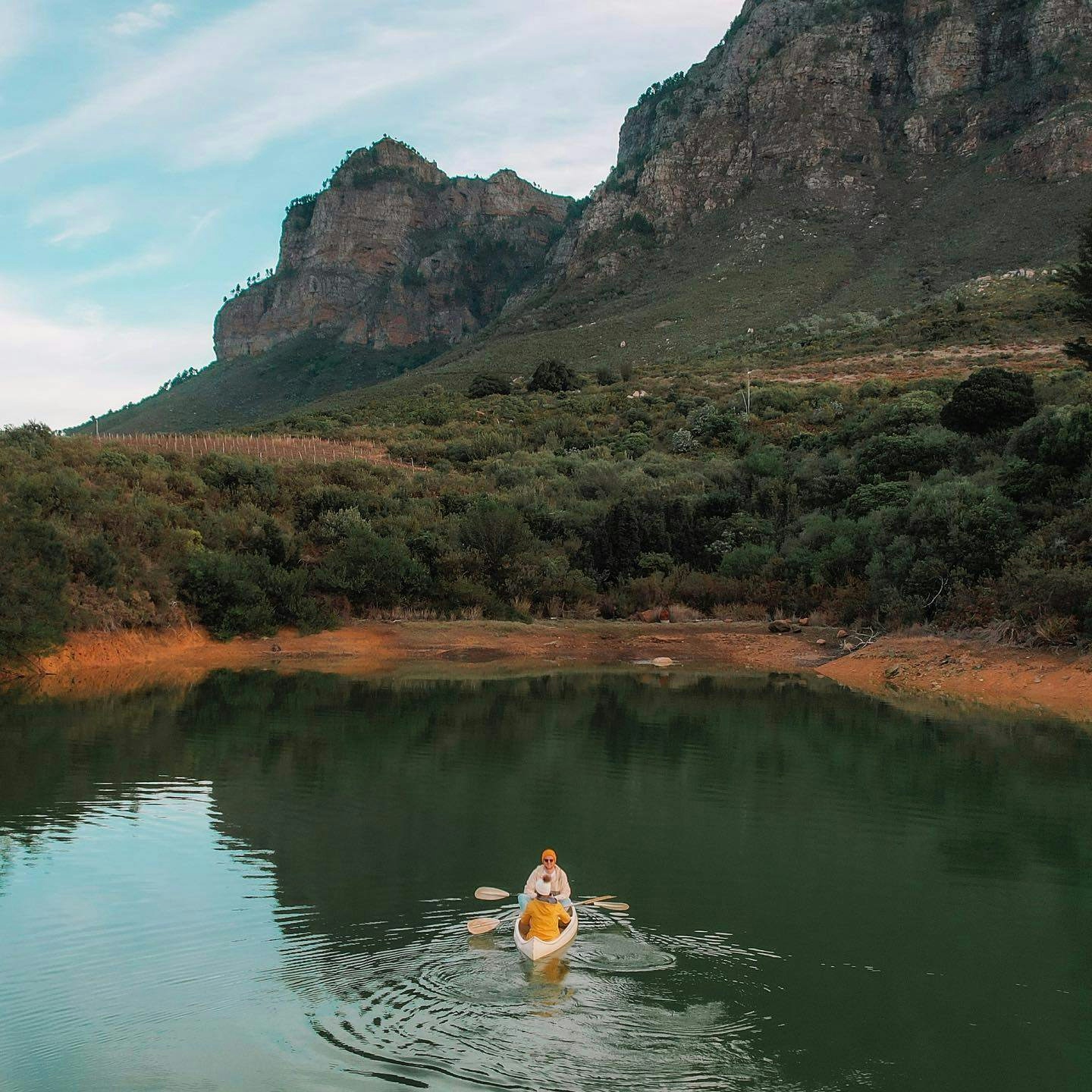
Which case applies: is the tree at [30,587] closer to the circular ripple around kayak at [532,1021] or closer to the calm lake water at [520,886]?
the calm lake water at [520,886]

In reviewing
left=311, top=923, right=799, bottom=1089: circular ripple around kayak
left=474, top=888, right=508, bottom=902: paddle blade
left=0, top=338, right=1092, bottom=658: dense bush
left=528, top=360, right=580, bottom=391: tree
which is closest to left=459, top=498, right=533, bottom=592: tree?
left=0, top=338, right=1092, bottom=658: dense bush

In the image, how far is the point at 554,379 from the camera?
6619 centimetres

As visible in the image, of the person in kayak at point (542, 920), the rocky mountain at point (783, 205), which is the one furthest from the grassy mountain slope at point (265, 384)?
the person in kayak at point (542, 920)

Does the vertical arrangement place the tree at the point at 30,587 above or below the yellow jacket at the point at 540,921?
above

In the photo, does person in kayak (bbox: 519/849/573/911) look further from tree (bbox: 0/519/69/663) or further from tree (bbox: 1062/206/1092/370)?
tree (bbox: 1062/206/1092/370)

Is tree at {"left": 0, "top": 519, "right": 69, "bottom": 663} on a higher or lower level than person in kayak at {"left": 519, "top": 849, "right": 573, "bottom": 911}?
higher

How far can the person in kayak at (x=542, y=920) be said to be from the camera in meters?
8.68

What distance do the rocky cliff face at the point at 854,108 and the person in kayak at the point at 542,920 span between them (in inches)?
3626

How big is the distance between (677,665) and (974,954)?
1915 centimetres

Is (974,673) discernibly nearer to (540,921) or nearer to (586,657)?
(586,657)

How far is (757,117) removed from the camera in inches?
4355

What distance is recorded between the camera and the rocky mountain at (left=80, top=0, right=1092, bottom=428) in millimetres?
82500

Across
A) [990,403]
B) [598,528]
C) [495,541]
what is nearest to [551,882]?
[495,541]

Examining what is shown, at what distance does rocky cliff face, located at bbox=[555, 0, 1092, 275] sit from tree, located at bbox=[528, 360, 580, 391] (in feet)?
132
